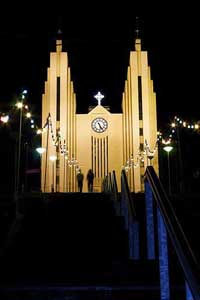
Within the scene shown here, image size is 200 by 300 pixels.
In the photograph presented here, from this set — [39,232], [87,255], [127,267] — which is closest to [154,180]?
[127,267]

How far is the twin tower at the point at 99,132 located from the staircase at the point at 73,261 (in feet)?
105

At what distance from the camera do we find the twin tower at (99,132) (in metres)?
43.3

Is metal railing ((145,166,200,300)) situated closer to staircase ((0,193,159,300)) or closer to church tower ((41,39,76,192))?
staircase ((0,193,159,300))

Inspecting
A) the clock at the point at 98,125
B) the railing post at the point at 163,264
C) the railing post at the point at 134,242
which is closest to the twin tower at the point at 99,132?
the clock at the point at 98,125

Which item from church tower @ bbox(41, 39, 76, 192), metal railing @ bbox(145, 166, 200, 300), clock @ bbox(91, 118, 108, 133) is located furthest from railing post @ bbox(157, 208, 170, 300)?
clock @ bbox(91, 118, 108, 133)

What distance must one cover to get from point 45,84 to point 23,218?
39.1m

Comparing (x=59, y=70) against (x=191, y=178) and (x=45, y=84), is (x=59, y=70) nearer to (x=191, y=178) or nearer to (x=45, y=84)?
(x=45, y=84)

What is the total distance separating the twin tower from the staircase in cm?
3192

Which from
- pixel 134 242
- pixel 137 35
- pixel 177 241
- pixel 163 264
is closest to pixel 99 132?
pixel 137 35

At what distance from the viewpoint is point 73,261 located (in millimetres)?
6355

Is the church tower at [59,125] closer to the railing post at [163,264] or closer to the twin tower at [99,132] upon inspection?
the twin tower at [99,132]

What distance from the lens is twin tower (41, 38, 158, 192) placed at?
43.3m

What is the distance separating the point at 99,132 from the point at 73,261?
141 feet

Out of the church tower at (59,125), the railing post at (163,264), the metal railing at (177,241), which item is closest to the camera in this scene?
the metal railing at (177,241)
